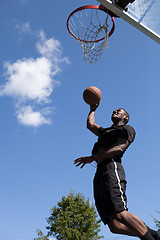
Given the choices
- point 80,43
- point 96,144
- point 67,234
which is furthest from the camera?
point 67,234

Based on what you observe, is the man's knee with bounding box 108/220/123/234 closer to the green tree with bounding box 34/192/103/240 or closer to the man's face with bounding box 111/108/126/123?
the man's face with bounding box 111/108/126/123

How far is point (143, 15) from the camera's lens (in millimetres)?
5305

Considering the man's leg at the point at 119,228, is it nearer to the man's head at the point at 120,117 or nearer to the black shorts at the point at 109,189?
the black shorts at the point at 109,189

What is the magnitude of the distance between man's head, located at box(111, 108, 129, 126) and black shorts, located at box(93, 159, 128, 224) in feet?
2.58

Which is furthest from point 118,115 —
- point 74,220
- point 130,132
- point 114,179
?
point 74,220

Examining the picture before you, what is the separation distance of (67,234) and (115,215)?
2149 centimetres

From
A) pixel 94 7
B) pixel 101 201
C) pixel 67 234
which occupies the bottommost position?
pixel 101 201

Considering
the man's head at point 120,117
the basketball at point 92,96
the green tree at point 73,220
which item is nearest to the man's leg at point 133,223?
the man's head at point 120,117

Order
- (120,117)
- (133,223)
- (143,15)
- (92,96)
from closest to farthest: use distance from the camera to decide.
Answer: (133,223) < (120,117) < (92,96) < (143,15)

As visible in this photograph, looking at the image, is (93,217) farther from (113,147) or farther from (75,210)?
(113,147)

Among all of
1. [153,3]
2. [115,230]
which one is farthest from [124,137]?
[153,3]

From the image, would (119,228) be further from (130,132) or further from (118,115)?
(118,115)

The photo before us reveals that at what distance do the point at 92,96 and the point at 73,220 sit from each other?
70.7 feet

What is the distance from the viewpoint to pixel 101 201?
12.3 ft
